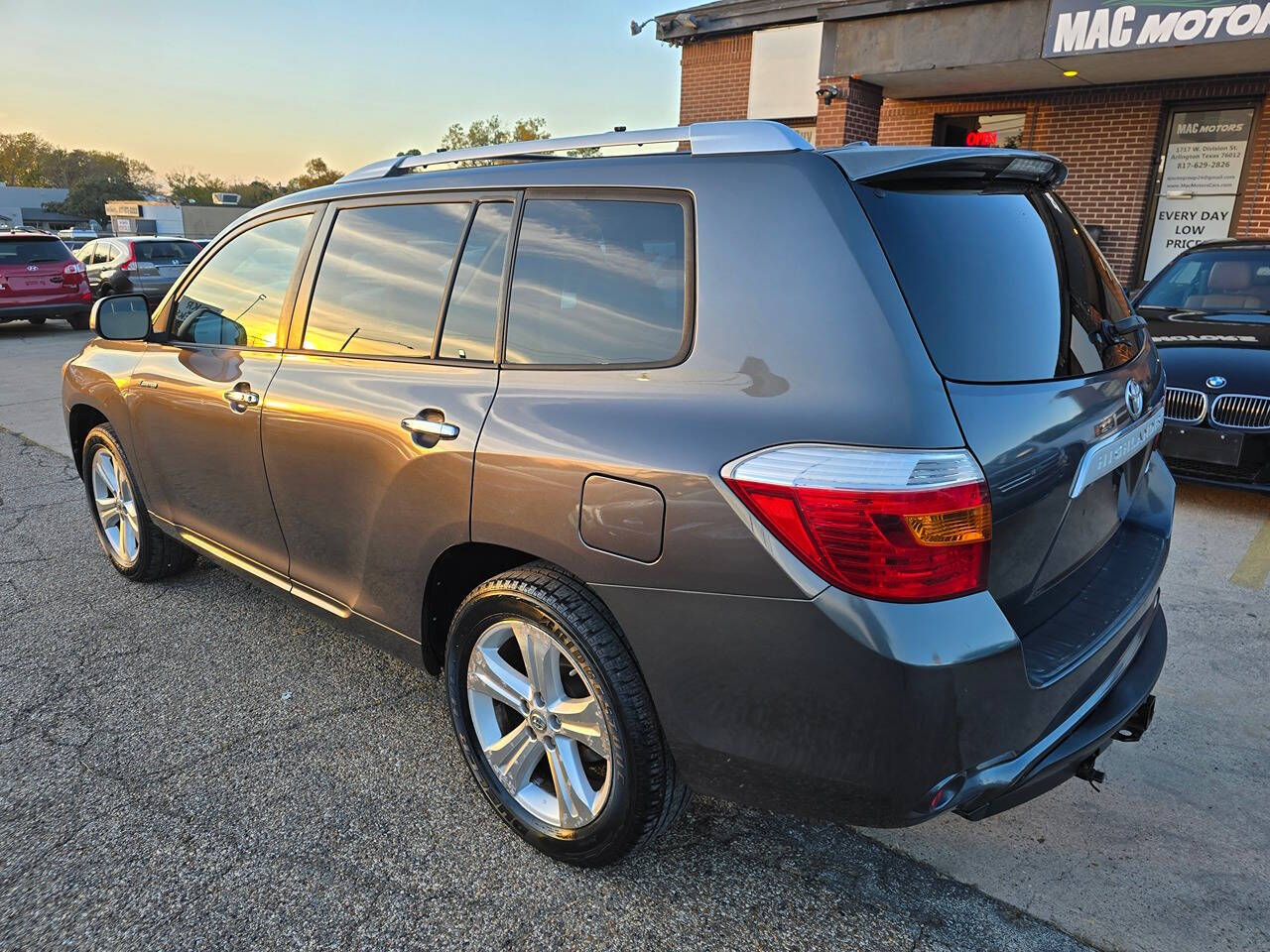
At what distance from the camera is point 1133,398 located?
2281 mm

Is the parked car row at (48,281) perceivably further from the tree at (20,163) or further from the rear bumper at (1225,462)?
the tree at (20,163)

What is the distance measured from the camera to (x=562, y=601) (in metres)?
2.08

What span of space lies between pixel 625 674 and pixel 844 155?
1.28 metres

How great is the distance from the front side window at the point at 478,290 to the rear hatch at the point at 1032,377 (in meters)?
1.00

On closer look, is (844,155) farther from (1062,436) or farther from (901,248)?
(1062,436)

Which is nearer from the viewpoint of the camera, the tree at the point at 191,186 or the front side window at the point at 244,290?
the front side window at the point at 244,290

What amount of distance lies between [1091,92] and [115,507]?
12444 millimetres

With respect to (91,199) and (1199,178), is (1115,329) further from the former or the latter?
(91,199)

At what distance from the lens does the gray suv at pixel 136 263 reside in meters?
16.7

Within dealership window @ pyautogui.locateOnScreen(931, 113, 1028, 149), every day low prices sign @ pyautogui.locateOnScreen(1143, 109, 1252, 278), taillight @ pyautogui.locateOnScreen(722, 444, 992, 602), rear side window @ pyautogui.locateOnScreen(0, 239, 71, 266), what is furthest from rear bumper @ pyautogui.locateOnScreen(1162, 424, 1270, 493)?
rear side window @ pyautogui.locateOnScreen(0, 239, 71, 266)

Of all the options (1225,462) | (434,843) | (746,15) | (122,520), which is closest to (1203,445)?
(1225,462)

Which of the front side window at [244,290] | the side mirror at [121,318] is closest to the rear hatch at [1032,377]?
the front side window at [244,290]

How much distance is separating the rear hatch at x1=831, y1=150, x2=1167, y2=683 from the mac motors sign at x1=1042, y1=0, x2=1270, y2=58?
8.53 metres

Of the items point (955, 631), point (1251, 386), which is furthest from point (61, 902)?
point (1251, 386)
